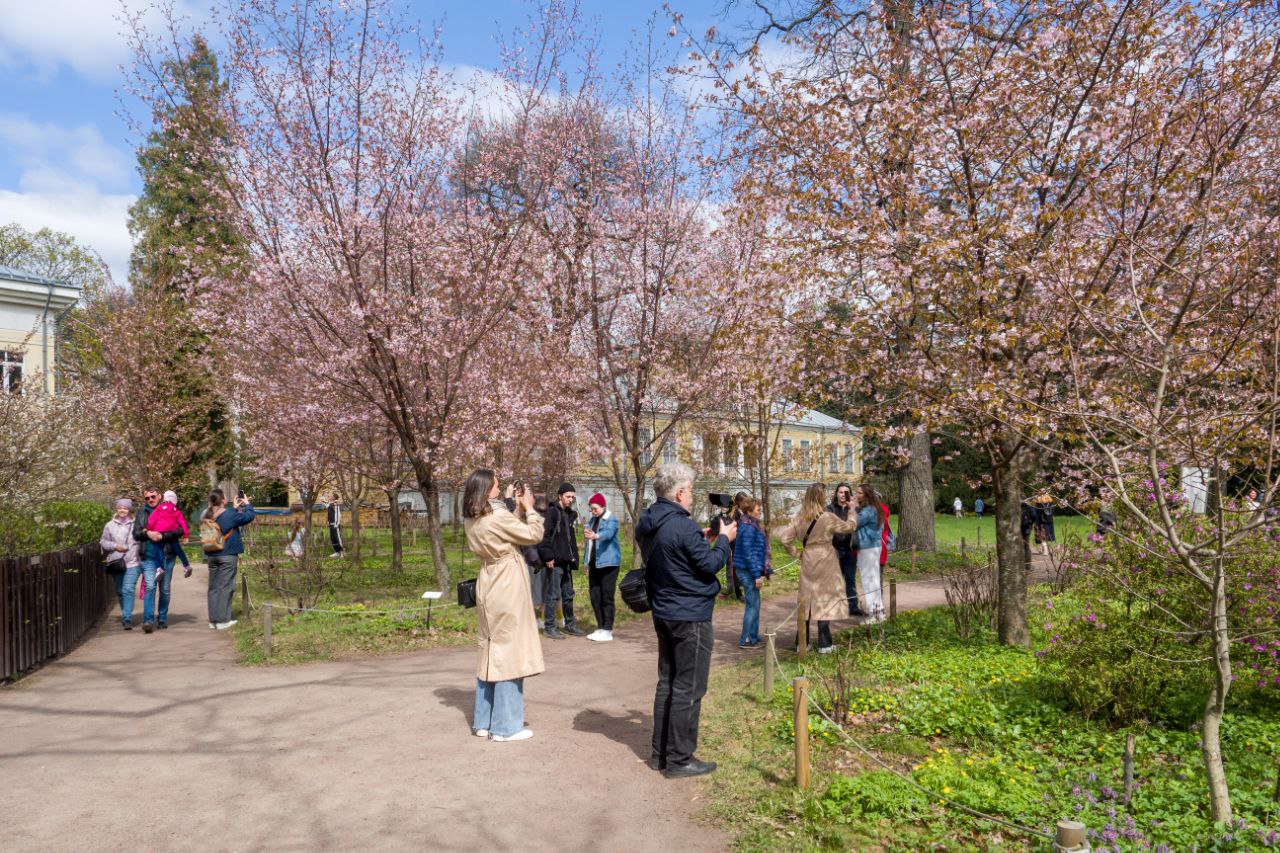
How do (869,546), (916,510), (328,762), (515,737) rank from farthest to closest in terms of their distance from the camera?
(916,510) → (869,546) → (515,737) → (328,762)

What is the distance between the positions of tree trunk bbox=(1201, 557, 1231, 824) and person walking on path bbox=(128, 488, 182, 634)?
509 inches

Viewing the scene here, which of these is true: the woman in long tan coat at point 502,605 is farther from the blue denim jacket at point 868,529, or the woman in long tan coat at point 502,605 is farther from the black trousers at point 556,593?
the blue denim jacket at point 868,529

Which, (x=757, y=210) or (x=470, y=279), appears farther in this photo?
(x=470, y=279)

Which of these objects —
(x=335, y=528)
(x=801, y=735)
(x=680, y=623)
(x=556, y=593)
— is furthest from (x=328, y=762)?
(x=335, y=528)

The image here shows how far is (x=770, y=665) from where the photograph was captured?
26.2 feet

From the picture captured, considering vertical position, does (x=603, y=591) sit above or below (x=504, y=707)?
above

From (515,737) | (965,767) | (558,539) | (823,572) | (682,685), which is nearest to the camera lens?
(965,767)

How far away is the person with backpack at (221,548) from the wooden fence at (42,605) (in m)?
1.60

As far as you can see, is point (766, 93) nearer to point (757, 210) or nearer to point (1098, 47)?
point (757, 210)

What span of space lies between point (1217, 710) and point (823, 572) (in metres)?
5.68

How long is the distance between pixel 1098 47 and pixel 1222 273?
2.40m

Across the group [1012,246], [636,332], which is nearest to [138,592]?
[636,332]

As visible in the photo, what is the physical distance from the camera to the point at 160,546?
13242 millimetres

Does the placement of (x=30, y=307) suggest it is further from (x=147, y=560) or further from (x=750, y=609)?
(x=750, y=609)
